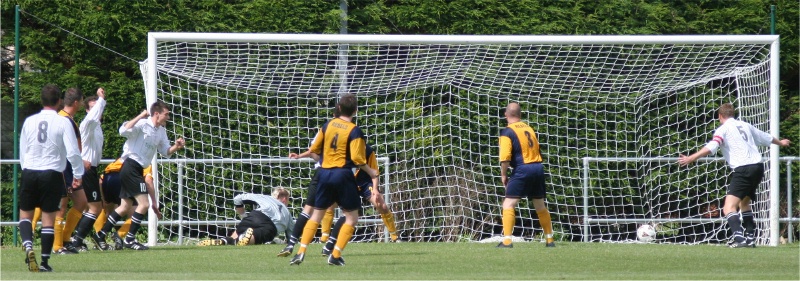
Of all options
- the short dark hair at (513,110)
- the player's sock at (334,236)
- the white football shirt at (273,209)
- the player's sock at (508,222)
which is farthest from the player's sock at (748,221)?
the white football shirt at (273,209)

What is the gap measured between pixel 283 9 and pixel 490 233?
4.52 meters

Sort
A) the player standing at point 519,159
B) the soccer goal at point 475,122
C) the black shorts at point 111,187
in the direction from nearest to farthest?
the player standing at point 519,159 < the black shorts at point 111,187 < the soccer goal at point 475,122

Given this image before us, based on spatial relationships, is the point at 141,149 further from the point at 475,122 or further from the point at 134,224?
the point at 475,122

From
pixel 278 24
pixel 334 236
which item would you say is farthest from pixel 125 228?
pixel 278 24

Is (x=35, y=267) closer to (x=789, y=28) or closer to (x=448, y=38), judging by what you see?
(x=448, y=38)

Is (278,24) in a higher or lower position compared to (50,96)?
higher

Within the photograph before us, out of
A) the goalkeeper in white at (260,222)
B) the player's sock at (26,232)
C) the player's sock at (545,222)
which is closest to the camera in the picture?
the player's sock at (26,232)

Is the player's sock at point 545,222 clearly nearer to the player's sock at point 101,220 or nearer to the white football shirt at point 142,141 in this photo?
the white football shirt at point 142,141

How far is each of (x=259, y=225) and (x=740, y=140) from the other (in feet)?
18.7

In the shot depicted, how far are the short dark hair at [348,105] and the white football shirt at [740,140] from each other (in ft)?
14.7

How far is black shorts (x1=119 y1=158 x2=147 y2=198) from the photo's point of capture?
1128 centimetres

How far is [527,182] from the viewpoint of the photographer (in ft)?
38.3

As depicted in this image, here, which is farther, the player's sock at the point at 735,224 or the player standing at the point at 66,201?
the player's sock at the point at 735,224

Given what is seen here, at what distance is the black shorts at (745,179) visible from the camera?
469 inches
